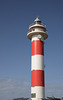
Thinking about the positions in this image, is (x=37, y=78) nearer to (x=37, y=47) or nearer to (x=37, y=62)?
(x=37, y=62)

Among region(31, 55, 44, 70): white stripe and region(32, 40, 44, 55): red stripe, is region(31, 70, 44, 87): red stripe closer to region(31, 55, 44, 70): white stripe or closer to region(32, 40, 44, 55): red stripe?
region(31, 55, 44, 70): white stripe

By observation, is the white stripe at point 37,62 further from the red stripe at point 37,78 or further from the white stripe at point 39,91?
the white stripe at point 39,91

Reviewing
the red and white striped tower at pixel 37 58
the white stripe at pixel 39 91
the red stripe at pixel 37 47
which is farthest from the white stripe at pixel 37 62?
the white stripe at pixel 39 91

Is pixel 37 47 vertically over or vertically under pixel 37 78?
over

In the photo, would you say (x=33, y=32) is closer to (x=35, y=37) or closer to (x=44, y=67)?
(x=35, y=37)

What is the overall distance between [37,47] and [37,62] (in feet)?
9.06

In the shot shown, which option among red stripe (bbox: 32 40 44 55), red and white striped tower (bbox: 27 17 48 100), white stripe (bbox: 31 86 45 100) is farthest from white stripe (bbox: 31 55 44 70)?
white stripe (bbox: 31 86 45 100)

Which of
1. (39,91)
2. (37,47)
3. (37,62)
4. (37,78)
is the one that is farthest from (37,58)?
(39,91)

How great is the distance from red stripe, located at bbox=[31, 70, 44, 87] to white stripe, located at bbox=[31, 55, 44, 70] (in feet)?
2.27

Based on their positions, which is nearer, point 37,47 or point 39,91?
point 39,91

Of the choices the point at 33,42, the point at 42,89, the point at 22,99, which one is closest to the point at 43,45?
the point at 33,42

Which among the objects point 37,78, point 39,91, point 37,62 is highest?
point 37,62

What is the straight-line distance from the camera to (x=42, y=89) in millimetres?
30312

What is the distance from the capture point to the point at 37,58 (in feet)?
103
